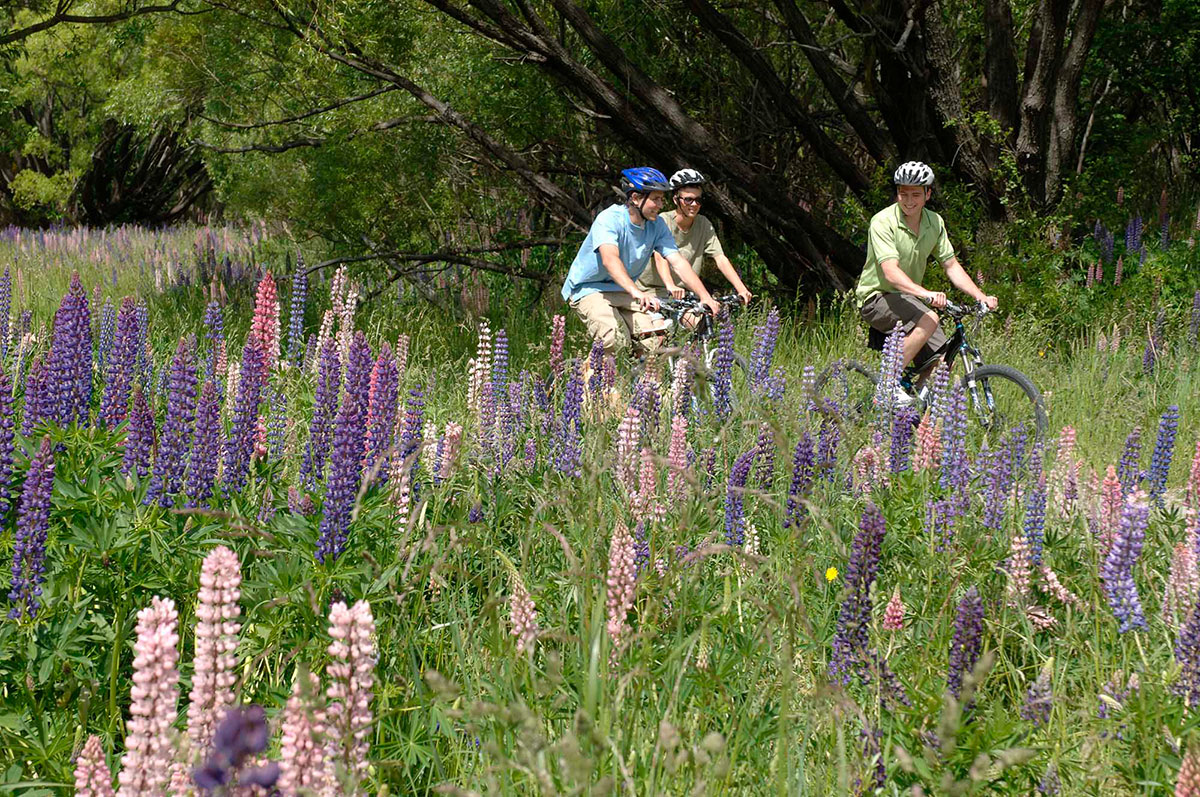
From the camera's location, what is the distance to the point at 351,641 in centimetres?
193

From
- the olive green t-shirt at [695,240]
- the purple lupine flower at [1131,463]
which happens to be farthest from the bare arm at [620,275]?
the purple lupine flower at [1131,463]

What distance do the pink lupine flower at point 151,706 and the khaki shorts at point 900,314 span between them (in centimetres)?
676

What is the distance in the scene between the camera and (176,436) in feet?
11.6

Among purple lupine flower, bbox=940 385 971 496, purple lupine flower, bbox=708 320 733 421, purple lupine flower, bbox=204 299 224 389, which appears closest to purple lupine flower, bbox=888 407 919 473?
purple lupine flower, bbox=940 385 971 496

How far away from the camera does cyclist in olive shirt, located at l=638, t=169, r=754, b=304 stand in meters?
8.54

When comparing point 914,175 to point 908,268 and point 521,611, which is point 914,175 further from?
point 521,611

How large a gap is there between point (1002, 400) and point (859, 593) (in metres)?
5.39

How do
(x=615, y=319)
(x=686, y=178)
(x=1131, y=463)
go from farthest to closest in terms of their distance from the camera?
(x=686, y=178)
(x=615, y=319)
(x=1131, y=463)

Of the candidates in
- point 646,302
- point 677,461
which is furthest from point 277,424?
point 646,302

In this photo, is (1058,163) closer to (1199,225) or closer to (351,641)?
(1199,225)

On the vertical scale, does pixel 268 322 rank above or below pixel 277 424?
above

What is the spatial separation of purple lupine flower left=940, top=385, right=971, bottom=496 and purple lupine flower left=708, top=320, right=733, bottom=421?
1.14 meters

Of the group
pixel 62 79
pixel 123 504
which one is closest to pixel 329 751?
pixel 123 504

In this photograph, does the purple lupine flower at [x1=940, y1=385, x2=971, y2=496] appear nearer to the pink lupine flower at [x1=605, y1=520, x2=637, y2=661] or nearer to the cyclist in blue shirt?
the pink lupine flower at [x1=605, y1=520, x2=637, y2=661]
